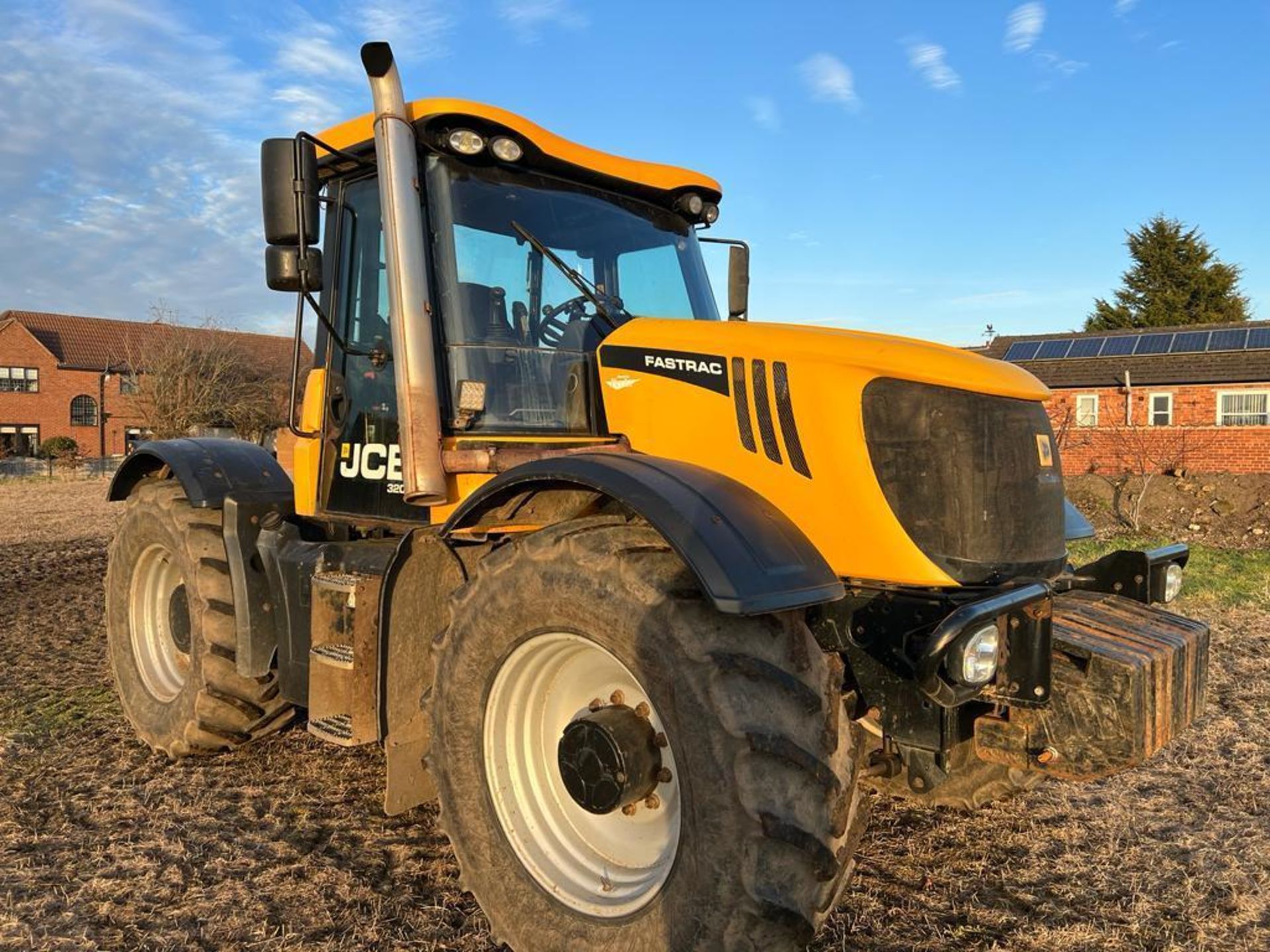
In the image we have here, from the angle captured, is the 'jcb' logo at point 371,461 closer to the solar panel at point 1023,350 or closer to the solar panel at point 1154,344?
the solar panel at point 1023,350

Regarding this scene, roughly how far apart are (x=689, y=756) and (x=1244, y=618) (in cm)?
739

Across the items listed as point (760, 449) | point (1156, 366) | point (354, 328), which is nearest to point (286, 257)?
point (354, 328)

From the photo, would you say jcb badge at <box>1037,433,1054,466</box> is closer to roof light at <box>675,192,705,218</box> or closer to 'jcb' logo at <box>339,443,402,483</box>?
roof light at <box>675,192,705,218</box>

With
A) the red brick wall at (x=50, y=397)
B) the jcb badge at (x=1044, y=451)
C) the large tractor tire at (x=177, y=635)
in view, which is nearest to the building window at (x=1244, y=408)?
the jcb badge at (x=1044, y=451)

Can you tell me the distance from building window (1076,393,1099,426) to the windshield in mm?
27265

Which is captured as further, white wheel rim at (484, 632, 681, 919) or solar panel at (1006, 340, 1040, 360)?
solar panel at (1006, 340, 1040, 360)

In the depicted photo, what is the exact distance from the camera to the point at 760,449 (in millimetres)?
3076

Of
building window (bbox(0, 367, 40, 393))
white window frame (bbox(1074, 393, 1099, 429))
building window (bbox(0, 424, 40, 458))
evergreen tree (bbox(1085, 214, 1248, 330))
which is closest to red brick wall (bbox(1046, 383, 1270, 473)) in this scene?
white window frame (bbox(1074, 393, 1099, 429))

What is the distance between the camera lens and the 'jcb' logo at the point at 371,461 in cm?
395

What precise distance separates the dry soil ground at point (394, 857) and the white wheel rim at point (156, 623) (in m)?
0.38

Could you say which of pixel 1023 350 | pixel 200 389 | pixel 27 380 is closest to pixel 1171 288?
pixel 1023 350

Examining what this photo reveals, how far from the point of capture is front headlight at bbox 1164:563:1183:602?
377cm

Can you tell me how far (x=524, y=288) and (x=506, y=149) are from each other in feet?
1.71

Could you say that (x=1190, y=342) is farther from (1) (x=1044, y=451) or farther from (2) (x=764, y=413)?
(2) (x=764, y=413)
